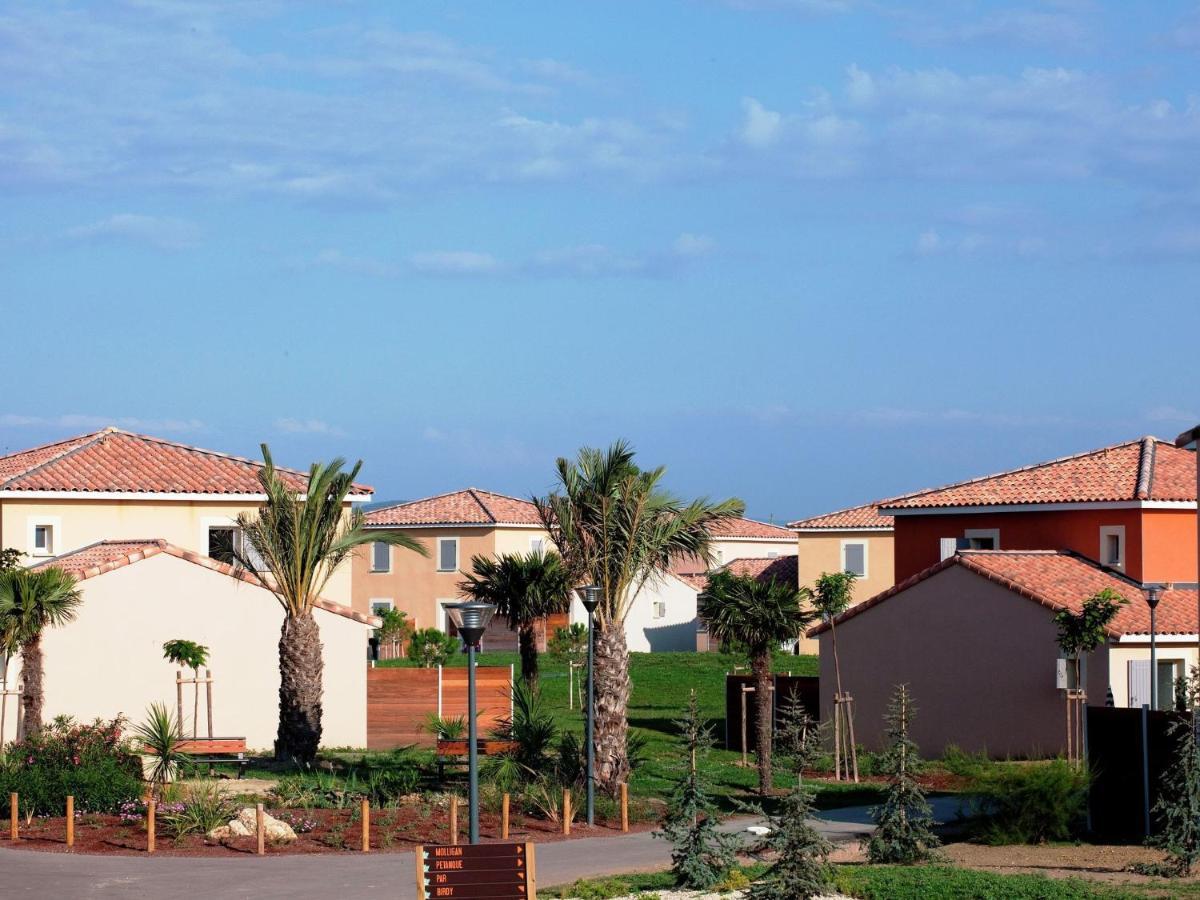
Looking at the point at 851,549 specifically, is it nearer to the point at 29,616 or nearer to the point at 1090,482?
the point at 1090,482

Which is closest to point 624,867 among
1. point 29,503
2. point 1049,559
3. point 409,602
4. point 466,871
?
point 466,871

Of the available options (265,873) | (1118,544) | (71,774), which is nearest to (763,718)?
(265,873)

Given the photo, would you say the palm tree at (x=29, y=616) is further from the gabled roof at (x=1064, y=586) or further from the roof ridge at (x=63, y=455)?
the gabled roof at (x=1064, y=586)

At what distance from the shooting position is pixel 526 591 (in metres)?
37.7

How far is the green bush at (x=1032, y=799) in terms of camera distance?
69.3 feet

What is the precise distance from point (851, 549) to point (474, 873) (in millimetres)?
48852

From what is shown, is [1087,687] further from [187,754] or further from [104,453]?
[104,453]

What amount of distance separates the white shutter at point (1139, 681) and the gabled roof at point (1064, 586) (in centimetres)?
66

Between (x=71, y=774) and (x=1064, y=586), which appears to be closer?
(x=71, y=774)

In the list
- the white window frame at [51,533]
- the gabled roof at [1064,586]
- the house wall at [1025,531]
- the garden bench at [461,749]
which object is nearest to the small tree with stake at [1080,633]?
the gabled roof at [1064,586]

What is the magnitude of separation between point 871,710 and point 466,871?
2164cm

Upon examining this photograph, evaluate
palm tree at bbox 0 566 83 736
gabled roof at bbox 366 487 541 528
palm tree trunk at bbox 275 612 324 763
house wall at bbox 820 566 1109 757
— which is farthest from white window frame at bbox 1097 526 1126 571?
gabled roof at bbox 366 487 541 528

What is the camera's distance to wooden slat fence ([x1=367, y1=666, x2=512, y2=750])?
35.2 meters

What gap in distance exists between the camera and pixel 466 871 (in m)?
A: 14.8
